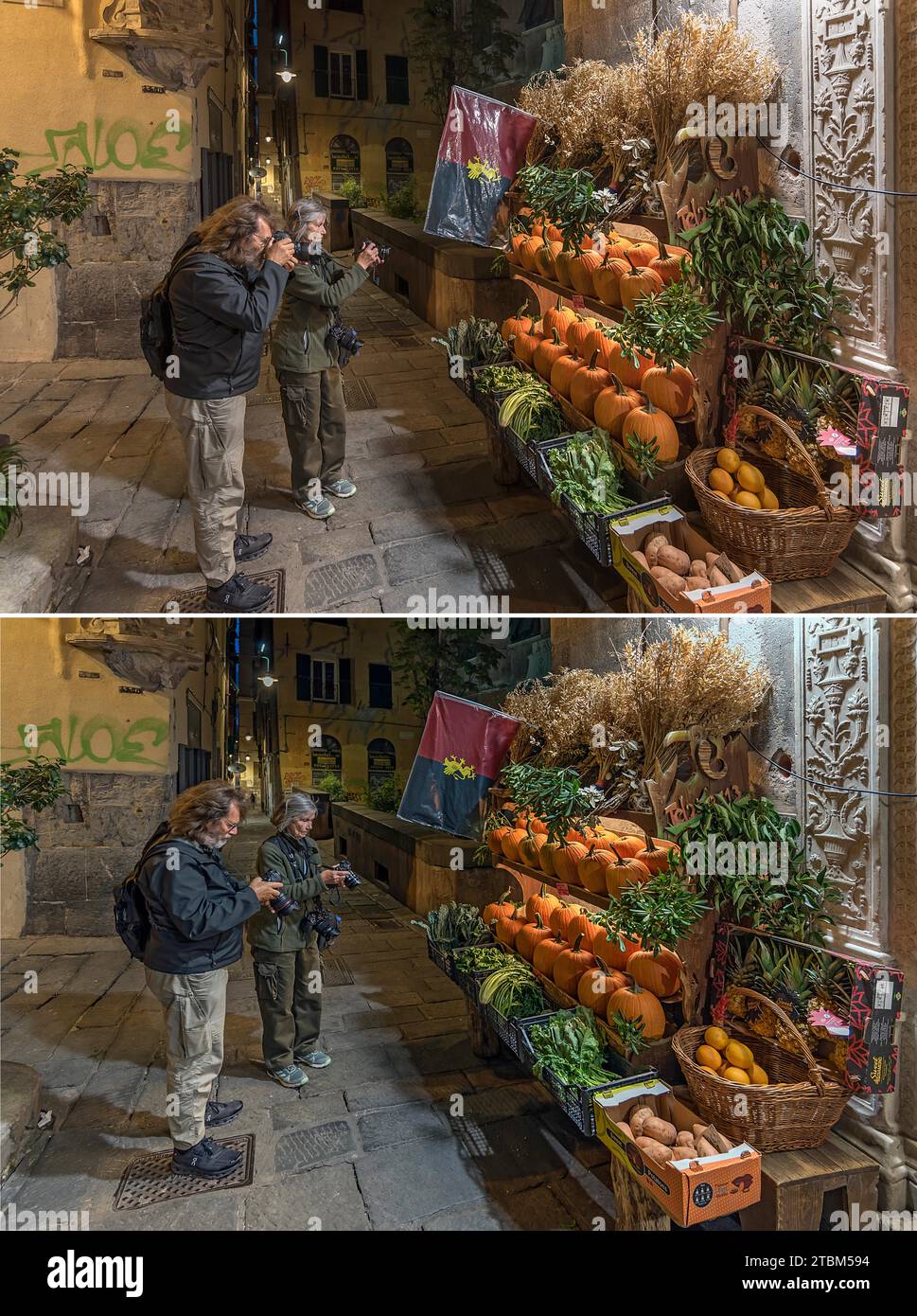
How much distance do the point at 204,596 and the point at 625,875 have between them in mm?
1896

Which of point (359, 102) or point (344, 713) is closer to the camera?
point (359, 102)

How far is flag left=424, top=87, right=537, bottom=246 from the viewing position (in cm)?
369

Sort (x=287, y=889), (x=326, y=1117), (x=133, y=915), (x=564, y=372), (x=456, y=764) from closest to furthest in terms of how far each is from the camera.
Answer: (x=133, y=915), (x=564, y=372), (x=326, y=1117), (x=287, y=889), (x=456, y=764)

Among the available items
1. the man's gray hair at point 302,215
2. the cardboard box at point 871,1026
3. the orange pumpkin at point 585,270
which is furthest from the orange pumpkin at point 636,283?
the cardboard box at point 871,1026

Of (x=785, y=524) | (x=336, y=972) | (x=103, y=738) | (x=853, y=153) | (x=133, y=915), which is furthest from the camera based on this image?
(x=336, y=972)

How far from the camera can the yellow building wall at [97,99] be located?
3.54 m

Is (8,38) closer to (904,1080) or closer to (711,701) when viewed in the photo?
(711,701)

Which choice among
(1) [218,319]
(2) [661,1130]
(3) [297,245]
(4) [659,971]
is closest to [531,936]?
(4) [659,971]

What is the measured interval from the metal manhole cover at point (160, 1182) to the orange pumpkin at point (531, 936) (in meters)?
A: 1.43

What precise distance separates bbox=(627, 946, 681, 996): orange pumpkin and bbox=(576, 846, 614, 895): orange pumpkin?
0.43 meters

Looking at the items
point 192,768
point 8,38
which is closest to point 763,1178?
point 192,768

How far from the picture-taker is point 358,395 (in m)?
4.36

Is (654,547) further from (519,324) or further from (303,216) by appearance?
(303,216)

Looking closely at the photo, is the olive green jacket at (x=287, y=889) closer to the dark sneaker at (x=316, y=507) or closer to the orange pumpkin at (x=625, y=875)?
the orange pumpkin at (x=625, y=875)
